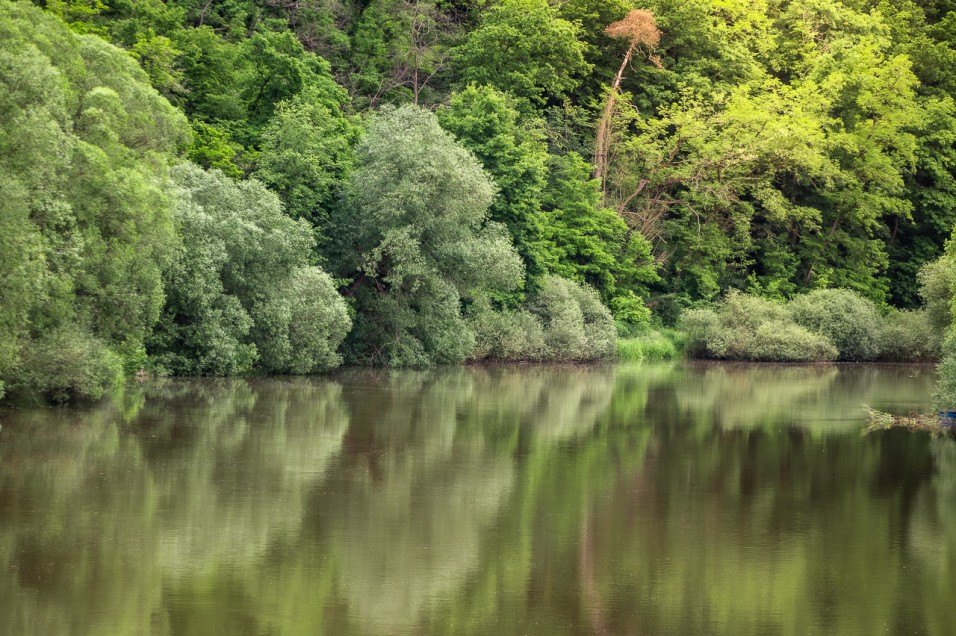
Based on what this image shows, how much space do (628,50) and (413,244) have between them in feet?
99.8

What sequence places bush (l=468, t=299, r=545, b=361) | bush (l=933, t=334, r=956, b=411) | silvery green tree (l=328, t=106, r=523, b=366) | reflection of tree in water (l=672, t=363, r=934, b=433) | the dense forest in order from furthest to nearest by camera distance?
bush (l=468, t=299, r=545, b=361)
silvery green tree (l=328, t=106, r=523, b=366)
reflection of tree in water (l=672, t=363, r=934, b=433)
bush (l=933, t=334, r=956, b=411)
the dense forest

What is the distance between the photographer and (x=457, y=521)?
1939cm

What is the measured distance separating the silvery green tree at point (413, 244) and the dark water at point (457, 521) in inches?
541

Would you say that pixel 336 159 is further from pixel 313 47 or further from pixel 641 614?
pixel 641 614

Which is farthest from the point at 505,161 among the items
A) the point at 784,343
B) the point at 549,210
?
the point at 784,343

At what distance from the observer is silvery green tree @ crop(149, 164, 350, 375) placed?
38.2 m

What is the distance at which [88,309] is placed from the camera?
3119cm

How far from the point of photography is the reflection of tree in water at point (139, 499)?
45.5ft

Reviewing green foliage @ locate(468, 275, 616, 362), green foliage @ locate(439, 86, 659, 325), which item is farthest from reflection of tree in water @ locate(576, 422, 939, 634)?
green foliage @ locate(439, 86, 659, 325)

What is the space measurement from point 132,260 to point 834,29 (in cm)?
6180

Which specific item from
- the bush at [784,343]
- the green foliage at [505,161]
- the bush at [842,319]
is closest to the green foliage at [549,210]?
the green foliage at [505,161]

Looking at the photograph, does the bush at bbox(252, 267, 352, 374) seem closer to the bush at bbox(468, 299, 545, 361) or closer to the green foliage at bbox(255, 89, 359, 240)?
the green foliage at bbox(255, 89, 359, 240)

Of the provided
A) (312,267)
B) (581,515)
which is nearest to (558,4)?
(312,267)

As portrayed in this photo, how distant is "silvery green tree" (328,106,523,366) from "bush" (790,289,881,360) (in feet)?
73.7
